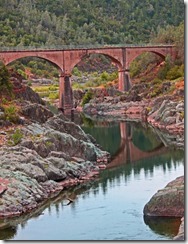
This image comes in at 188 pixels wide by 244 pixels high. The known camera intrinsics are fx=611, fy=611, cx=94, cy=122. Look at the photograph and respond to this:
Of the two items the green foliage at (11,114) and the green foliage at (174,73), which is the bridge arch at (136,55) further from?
the green foliage at (11,114)

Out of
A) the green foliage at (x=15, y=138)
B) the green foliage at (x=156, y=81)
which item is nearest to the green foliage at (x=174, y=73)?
the green foliage at (x=156, y=81)

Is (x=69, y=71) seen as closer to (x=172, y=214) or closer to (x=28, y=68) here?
(x=28, y=68)

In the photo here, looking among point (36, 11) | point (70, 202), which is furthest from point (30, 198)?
point (36, 11)

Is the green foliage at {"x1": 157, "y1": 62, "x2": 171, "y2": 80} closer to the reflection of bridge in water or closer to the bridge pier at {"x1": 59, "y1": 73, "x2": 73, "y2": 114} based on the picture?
the bridge pier at {"x1": 59, "y1": 73, "x2": 73, "y2": 114}

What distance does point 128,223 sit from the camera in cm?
3019

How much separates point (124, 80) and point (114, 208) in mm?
60386

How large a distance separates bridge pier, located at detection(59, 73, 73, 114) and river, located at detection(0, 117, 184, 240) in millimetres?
33839

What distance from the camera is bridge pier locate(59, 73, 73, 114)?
85000 millimetres

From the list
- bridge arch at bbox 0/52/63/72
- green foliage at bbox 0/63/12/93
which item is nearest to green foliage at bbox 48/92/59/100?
bridge arch at bbox 0/52/63/72

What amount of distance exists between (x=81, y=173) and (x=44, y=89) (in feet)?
211

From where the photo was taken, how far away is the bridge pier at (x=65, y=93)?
279 feet

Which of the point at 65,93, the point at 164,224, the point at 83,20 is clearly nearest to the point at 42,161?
the point at 164,224

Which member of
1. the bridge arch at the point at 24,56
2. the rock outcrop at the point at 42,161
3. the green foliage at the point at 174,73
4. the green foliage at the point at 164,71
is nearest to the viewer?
the rock outcrop at the point at 42,161

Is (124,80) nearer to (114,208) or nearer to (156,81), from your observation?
(156,81)
